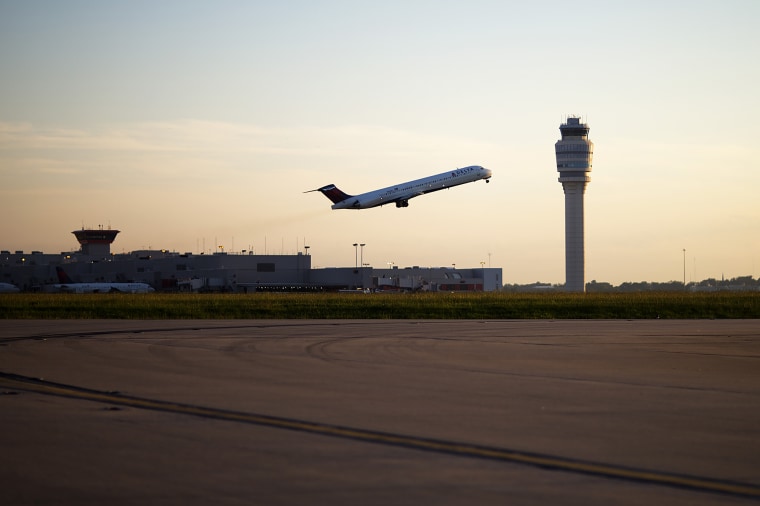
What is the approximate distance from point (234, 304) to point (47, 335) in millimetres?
35334

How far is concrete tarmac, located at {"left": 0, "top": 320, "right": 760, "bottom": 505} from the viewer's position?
1034cm

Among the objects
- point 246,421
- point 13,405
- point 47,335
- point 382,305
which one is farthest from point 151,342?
point 382,305

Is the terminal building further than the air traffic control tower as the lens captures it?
No

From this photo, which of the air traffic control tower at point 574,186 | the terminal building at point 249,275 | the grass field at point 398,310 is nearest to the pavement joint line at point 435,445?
the grass field at point 398,310

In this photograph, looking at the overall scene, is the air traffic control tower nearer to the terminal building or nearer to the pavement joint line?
the terminal building

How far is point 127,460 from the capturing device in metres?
11.8

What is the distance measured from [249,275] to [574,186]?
61644mm

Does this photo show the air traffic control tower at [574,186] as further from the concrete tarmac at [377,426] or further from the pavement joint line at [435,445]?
the pavement joint line at [435,445]

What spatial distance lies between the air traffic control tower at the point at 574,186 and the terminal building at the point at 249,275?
16432 mm

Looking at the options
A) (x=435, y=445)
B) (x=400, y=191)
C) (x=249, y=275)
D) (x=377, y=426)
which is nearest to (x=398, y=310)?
(x=400, y=191)

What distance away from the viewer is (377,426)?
1461 cm

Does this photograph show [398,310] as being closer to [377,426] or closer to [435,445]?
[377,426]

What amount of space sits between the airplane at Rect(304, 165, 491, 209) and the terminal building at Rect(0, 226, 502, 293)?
50.6 metres

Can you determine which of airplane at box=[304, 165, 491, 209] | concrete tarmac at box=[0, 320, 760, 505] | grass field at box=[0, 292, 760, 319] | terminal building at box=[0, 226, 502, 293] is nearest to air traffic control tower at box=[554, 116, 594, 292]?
terminal building at box=[0, 226, 502, 293]
